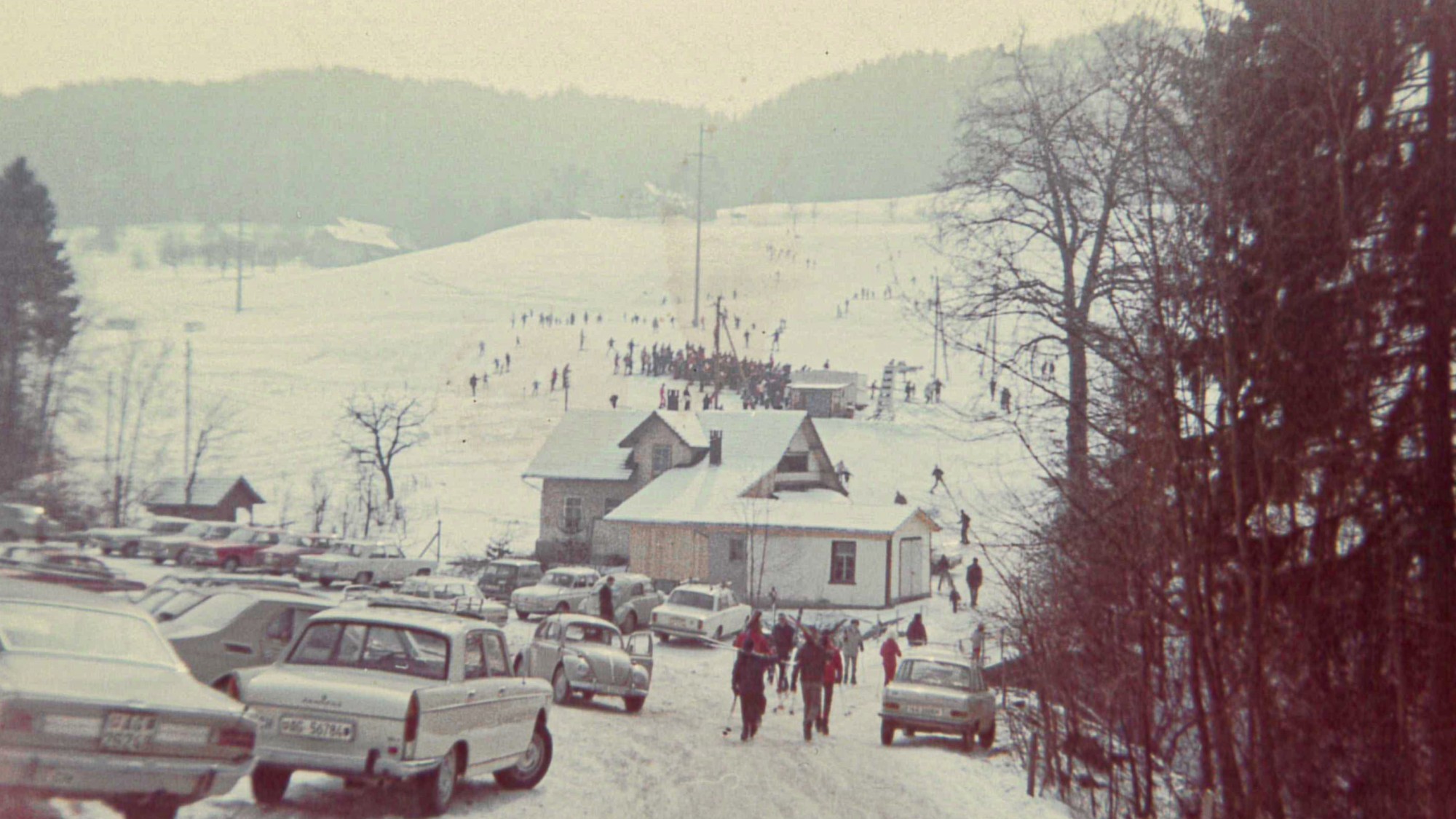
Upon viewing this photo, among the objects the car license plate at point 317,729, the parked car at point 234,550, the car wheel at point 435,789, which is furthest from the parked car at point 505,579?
the car license plate at point 317,729

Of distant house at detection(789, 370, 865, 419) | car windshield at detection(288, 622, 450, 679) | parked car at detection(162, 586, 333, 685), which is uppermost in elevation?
distant house at detection(789, 370, 865, 419)

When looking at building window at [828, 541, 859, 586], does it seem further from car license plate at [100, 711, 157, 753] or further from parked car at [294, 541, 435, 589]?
car license plate at [100, 711, 157, 753]

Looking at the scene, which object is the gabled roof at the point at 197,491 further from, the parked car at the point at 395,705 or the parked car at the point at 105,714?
the parked car at the point at 105,714

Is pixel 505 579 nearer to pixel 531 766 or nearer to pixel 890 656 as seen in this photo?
pixel 890 656

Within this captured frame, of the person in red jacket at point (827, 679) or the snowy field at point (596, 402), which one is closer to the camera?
the snowy field at point (596, 402)

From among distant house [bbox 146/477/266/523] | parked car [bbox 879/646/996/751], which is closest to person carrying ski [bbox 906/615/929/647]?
parked car [bbox 879/646/996/751]

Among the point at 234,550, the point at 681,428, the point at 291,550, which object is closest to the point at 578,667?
the point at 234,550

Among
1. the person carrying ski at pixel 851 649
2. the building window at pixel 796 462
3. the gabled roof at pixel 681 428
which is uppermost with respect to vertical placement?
the gabled roof at pixel 681 428
